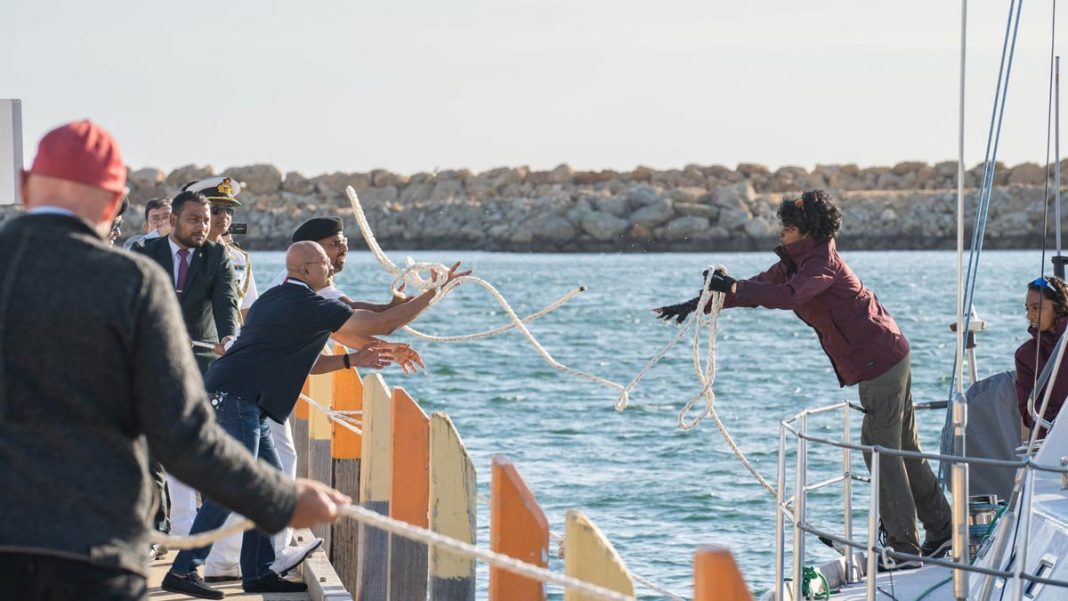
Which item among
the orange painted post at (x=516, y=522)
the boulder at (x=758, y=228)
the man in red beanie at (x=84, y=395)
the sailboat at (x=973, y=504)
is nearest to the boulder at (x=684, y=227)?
the boulder at (x=758, y=228)

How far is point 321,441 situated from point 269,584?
1.44 m

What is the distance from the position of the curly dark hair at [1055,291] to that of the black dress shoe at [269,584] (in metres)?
3.62

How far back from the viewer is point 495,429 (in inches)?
860

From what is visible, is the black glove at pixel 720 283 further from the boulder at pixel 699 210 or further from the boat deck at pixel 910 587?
the boulder at pixel 699 210

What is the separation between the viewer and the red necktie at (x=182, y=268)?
6.59 meters

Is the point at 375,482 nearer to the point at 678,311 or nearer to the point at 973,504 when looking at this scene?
the point at 678,311

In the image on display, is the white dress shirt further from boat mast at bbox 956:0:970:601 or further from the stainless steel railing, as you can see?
boat mast at bbox 956:0:970:601

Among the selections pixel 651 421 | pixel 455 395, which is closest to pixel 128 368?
pixel 651 421

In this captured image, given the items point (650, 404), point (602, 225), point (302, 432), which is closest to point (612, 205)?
point (602, 225)

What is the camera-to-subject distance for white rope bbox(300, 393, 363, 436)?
729 cm

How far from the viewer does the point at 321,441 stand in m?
7.63

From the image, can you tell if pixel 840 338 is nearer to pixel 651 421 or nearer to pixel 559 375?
pixel 651 421

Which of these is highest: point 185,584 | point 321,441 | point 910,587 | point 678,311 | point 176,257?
point 176,257

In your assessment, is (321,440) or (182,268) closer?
(182,268)
